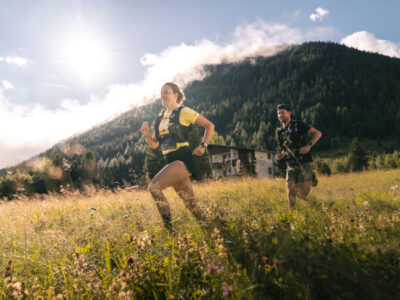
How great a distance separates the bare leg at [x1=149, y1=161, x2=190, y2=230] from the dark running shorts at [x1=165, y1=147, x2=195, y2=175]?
72 mm

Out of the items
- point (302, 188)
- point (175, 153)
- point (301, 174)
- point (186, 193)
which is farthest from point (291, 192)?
point (175, 153)

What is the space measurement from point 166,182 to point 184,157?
1.57ft

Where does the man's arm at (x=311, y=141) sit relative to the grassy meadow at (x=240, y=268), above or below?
above

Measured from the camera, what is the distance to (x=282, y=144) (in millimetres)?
4539

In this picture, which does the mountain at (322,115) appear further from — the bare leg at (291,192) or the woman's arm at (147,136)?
the bare leg at (291,192)

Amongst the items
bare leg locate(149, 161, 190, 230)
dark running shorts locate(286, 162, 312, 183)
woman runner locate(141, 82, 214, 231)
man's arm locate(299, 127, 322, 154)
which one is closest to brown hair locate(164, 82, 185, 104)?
woman runner locate(141, 82, 214, 231)

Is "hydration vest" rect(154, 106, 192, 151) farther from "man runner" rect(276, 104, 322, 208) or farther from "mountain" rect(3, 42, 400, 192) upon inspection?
"mountain" rect(3, 42, 400, 192)

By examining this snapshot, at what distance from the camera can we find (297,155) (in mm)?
4176

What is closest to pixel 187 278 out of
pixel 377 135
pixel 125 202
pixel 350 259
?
pixel 350 259

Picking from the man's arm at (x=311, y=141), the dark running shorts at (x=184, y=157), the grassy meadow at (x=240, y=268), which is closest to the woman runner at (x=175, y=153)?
the dark running shorts at (x=184, y=157)

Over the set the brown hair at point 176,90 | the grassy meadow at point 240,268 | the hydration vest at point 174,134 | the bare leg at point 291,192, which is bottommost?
the bare leg at point 291,192

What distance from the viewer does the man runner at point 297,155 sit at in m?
3.98

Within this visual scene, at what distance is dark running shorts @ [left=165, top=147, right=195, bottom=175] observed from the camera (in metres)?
3.41

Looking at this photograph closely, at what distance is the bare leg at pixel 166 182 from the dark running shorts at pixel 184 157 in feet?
0.24
